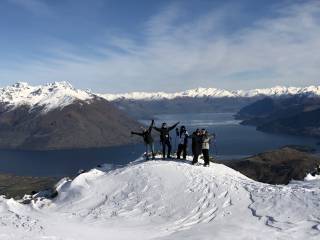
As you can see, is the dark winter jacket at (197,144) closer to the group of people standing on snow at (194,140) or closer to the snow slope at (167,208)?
the group of people standing on snow at (194,140)

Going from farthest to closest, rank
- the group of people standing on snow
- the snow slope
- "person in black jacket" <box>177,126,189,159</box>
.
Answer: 1. "person in black jacket" <box>177,126,189,159</box>
2. the group of people standing on snow
3. the snow slope

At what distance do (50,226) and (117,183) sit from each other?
990 centimetres

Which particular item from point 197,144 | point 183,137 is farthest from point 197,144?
point 183,137

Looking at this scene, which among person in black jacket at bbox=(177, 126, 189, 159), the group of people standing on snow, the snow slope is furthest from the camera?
person in black jacket at bbox=(177, 126, 189, 159)

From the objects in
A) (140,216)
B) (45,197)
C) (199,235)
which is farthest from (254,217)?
(45,197)

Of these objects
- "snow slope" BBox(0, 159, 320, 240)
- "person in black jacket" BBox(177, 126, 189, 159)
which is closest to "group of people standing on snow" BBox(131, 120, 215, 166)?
"person in black jacket" BBox(177, 126, 189, 159)

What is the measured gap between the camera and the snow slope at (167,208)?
24.6 m

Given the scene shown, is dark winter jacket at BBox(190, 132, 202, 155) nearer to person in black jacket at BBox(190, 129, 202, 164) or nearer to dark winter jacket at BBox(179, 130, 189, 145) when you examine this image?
person in black jacket at BBox(190, 129, 202, 164)

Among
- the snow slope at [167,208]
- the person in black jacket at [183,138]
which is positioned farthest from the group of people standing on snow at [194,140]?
the snow slope at [167,208]

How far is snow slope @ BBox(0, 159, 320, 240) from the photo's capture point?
2461cm

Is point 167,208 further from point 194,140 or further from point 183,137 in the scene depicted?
point 183,137

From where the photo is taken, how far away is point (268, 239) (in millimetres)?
22891

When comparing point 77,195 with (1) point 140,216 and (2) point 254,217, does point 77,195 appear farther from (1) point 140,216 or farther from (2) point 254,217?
(2) point 254,217

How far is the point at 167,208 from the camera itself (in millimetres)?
30156
